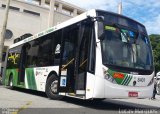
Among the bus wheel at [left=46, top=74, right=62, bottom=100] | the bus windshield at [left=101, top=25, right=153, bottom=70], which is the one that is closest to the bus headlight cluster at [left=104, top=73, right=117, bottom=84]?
the bus windshield at [left=101, top=25, right=153, bottom=70]

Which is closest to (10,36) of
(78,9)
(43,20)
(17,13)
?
(17,13)

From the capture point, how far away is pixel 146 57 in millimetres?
11367

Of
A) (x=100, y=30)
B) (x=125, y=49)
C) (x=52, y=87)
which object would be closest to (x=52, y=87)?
(x=52, y=87)

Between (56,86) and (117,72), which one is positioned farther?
(56,86)

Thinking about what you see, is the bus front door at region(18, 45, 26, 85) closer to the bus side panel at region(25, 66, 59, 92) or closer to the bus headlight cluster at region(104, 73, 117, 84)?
the bus side panel at region(25, 66, 59, 92)

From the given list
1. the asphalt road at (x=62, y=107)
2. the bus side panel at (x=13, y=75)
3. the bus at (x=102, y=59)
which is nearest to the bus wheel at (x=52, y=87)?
the bus at (x=102, y=59)

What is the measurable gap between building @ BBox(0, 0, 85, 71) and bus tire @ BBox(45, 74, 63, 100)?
164 feet

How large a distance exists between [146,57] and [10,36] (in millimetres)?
54402

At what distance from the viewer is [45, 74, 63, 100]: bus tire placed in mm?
13117

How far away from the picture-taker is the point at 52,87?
1338 cm

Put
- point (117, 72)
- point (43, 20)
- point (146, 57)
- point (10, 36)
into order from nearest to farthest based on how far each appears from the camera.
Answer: point (117, 72) < point (146, 57) < point (10, 36) < point (43, 20)

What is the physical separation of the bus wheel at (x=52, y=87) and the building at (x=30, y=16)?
4989 cm

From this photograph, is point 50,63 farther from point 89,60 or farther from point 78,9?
point 78,9

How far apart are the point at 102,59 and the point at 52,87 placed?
369cm
